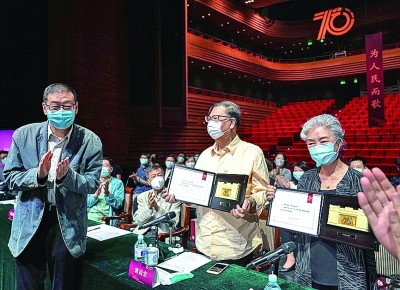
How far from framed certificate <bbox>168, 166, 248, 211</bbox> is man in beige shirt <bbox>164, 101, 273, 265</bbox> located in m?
0.06

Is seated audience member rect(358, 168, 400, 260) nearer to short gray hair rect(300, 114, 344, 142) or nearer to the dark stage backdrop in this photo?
short gray hair rect(300, 114, 344, 142)

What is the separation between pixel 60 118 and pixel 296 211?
1.28 m

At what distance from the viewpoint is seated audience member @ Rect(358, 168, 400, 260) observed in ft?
3.08

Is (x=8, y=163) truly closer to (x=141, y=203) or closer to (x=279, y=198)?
(x=279, y=198)

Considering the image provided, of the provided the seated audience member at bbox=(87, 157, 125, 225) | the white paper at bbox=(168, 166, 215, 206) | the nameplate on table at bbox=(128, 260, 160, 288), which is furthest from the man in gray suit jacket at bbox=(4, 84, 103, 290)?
the seated audience member at bbox=(87, 157, 125, 225)

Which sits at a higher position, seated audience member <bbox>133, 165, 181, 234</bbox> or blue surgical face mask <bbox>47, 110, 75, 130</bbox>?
blue surgical face mask <bbox>47, 110, 75, 130</bbox>

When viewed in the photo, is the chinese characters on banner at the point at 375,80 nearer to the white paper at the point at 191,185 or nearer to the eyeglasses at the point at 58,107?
the white paper at the point at 191,185

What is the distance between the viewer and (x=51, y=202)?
1613 mm

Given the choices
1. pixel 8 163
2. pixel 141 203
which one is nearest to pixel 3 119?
pixel 141 203

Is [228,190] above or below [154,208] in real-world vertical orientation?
above

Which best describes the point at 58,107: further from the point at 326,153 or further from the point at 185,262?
the point at 326,153

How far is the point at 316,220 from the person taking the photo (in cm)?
155

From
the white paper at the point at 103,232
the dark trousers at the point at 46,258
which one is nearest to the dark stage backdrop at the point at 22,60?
the white paper at the point at 103,232

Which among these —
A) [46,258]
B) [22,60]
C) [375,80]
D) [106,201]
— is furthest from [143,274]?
[375,80]
